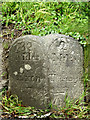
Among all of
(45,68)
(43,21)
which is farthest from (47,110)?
(43,21)

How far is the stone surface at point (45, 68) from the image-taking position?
2422mm

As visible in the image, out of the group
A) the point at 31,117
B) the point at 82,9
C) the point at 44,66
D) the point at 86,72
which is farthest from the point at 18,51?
the point at 82,9

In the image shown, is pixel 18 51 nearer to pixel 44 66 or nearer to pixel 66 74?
pixel 44 66

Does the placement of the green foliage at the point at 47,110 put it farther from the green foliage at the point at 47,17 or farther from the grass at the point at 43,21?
the green foliage at the point at 47,17

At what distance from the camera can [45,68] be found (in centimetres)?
240

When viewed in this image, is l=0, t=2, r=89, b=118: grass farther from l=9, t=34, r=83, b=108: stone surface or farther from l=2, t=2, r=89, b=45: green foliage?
l=9, t=34, r=83, b=108: stone surface

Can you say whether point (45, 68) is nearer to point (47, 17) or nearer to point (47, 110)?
point (47, 110)

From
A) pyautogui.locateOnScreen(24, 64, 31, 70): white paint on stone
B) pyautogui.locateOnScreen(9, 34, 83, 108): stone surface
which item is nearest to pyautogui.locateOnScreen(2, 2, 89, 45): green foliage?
pyautogui.locateOnScreen(9, 34, 83, 108): stone surface

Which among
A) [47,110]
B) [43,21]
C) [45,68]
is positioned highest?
[43,21]

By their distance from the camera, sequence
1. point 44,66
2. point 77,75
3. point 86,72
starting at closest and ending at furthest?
point 44,66, point 77,75, point 86,72

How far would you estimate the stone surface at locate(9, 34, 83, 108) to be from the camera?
7.95 feet

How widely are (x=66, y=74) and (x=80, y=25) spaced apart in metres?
1.05

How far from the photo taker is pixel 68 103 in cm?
252

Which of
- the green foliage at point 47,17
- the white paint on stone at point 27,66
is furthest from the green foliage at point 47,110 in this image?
the green foliage at point 47,17
